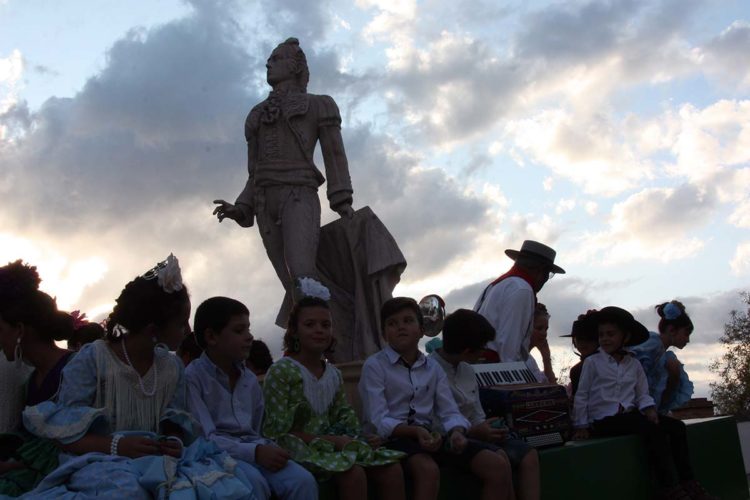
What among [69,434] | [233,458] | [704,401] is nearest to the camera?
[69,434]

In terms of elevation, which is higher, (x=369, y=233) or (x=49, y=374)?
(x=369, y=233)

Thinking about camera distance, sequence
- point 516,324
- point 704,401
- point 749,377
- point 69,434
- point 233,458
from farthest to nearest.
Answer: point 749,377
point 704,401
point 516,324
point 233,458
point 69,434

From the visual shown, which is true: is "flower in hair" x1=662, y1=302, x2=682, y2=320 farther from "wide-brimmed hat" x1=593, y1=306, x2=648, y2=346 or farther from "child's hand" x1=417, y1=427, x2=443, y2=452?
"child's hand" x1=417, y1=427, x2=443, y2=452

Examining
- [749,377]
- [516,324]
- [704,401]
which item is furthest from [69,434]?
[749,377]

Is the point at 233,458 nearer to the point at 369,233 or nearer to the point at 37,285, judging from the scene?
the point at 37,285

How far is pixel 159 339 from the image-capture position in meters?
3.31

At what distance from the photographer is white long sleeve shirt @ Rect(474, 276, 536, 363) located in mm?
5941

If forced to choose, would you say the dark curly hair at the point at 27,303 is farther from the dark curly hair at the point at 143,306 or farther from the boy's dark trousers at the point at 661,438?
the boy's dark trousers at the point at 661,438

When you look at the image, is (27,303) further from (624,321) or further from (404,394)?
(624,321)

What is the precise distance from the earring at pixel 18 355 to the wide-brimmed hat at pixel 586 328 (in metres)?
4.49

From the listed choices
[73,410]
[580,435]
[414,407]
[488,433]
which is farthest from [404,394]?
[580,435]

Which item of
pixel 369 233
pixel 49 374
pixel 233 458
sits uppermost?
pixel 369 233

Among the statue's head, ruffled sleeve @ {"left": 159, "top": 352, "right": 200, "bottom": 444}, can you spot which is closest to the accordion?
ruffled sleeve @ {"left": 159, "top": 352, "right": 200, "bottom": 444}

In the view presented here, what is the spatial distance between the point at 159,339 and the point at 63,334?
452mm
